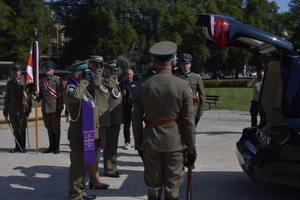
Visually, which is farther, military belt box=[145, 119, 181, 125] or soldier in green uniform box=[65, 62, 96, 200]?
soldier in green uniform box=[65, 62, 96, 200]

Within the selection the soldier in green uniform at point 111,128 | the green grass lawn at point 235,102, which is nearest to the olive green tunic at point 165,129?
the soldier in green uniform at point 111,128

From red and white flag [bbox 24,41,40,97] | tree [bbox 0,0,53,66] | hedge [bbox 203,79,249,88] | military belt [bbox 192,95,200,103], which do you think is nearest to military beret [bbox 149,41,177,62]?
military belt [bbox 192,95,200,103]

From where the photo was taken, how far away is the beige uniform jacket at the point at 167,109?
4.49m

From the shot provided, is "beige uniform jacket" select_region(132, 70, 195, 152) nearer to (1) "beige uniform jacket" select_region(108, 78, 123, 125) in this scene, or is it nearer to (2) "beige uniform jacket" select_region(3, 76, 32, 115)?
(1) "beige uniform jacket" select_region(108, 78, 123, 125)

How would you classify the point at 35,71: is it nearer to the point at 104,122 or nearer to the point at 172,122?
the point at 104,122

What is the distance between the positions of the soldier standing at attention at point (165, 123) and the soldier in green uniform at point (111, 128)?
2.66m

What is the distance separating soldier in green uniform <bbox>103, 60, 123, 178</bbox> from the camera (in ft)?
23.8

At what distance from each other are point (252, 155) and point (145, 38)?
50.8m

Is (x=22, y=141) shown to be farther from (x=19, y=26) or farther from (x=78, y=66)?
(x=19, y=26)

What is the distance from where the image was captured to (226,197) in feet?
19.7

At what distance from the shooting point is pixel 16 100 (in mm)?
10172

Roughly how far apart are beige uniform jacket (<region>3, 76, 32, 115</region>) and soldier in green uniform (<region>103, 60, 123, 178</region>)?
3541 millimetres

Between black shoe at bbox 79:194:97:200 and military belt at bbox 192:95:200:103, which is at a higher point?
military belt at bbox 192:95:200:103

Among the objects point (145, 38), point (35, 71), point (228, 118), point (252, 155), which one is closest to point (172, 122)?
point (252, 155)
